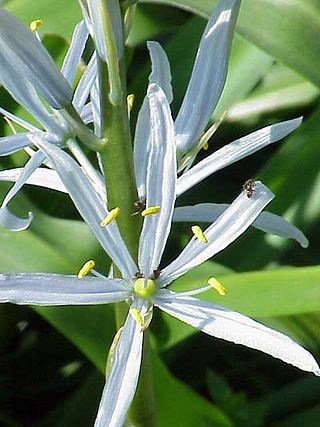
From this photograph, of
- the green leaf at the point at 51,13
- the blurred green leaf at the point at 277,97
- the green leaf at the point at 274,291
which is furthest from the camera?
the blurred green leaf at the point at 277,97

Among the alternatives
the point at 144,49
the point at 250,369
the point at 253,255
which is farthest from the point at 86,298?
the point at 144,49

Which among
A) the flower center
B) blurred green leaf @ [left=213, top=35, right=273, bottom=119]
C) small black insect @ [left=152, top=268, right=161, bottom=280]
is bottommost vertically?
blurred green leaf @ [left=213, top=35, right=273, bottom=119]

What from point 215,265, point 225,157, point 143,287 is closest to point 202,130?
point 225,157

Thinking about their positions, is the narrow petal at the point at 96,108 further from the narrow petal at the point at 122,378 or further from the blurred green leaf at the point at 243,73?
the blurred green leaf at the point at 243,73

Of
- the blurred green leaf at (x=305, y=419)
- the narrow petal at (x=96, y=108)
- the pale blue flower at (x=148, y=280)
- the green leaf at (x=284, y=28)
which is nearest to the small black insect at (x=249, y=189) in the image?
the pale blue flower at (x=148, y=280)

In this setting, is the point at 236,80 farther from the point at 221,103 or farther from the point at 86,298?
the point at 86,298

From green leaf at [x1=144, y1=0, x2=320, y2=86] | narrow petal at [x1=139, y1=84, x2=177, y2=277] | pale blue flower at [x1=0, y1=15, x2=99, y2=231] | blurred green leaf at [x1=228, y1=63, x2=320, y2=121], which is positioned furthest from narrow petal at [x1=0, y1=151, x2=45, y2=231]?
blurred green leaf at [x1=228, y1=63, x2=320, y2=121]

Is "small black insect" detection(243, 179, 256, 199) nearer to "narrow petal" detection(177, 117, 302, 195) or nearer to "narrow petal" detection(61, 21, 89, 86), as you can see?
"narrow petal" detection(177, 117, 302, 195)
